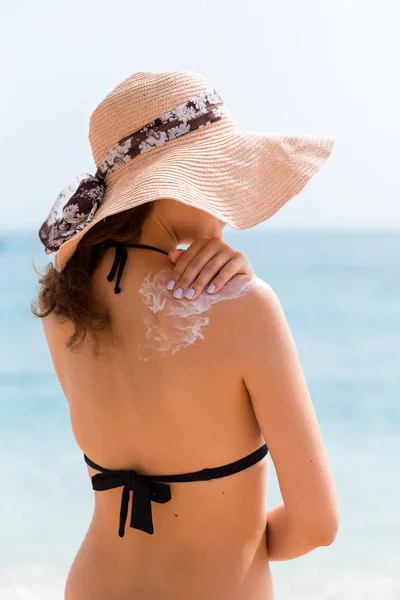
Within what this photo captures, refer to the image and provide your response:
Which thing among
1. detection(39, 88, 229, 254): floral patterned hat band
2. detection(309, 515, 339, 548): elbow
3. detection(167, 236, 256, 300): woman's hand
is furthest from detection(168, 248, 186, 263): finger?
detection(309, 515, 339, 548): elbow

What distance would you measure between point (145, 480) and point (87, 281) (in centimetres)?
34

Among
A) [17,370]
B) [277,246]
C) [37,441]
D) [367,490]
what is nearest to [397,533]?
[367,490]

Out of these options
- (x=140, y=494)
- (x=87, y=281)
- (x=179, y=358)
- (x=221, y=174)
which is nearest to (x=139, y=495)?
(x=140, y=494)

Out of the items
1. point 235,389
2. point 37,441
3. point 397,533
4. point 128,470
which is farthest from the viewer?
point 37,441

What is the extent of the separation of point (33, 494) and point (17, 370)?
11.1 feet

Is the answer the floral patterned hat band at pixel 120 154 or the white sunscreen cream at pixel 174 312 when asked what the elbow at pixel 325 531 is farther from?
the floral patterned hat band at pixel 120 154

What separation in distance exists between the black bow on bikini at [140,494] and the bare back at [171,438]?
0.06 feet

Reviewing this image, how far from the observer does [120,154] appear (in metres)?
1.33

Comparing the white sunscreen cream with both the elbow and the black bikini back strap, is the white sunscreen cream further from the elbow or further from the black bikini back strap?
the elbow

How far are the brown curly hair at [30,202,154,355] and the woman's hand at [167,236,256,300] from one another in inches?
3.5

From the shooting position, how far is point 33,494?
4969 mm

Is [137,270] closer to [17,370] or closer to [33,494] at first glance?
[33,494]

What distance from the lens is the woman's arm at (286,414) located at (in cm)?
111

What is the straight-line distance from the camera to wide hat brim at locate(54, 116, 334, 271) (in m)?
1.21
